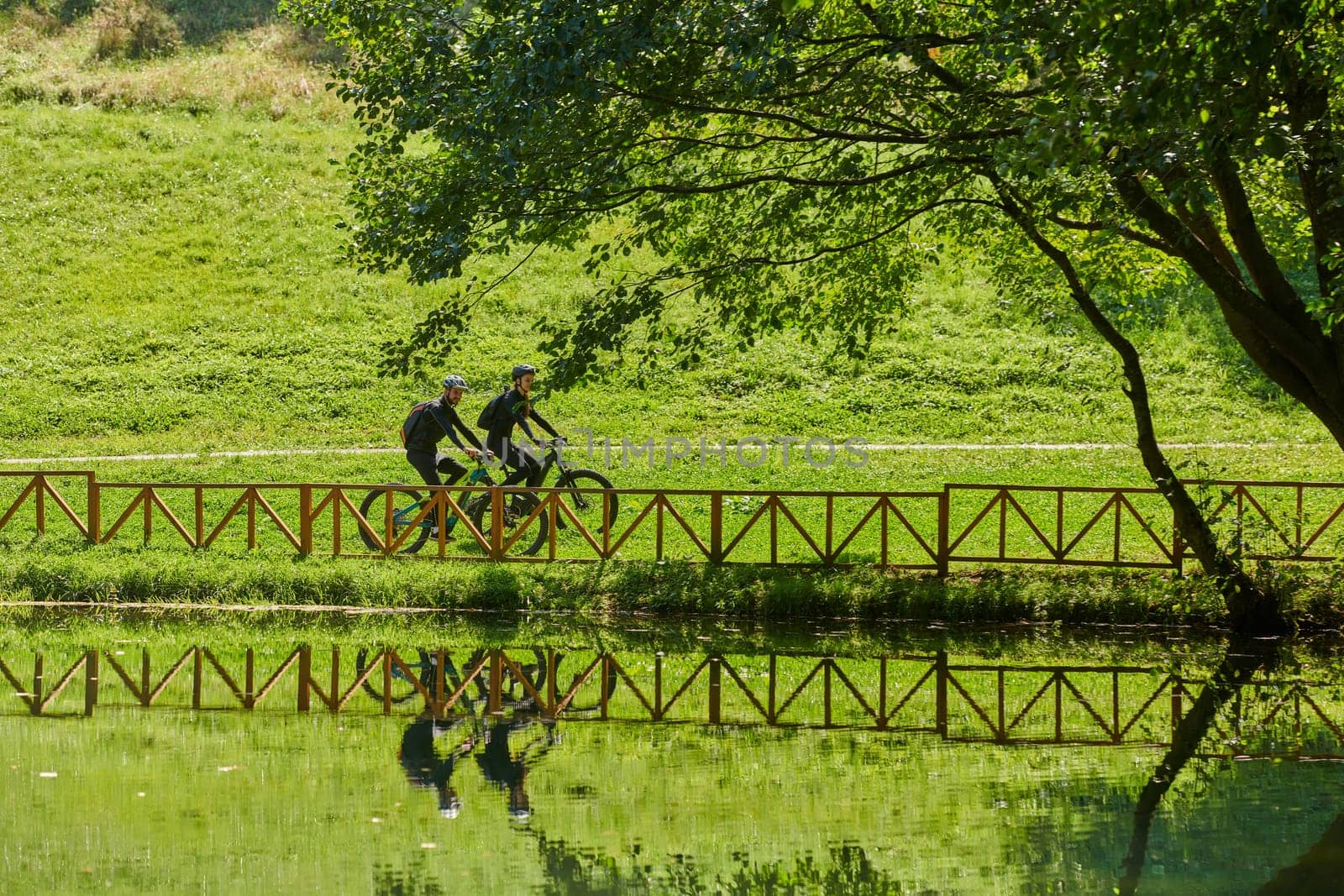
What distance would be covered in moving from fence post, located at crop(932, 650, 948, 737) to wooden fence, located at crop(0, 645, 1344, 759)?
2 centimetres

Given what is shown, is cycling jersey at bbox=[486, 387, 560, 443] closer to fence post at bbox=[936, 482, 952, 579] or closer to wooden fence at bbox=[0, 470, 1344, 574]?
wooden fence at bbox=[0, 470, 1344, 574]

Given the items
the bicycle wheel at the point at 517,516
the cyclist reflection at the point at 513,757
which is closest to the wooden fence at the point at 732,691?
the cyclist reflection at the point at 513,757

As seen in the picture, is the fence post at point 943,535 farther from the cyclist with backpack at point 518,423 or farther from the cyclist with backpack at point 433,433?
the cyclist with backpack at point 433,433

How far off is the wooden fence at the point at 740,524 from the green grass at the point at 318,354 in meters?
1.68

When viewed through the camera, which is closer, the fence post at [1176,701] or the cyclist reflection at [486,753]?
the cyclist reflection at [486,753]

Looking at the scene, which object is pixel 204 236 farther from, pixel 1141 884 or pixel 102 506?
pixel 1141 884

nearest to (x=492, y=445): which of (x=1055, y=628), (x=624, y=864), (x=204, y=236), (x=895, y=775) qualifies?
(x=1055, y=628)

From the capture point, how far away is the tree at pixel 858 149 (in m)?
10.2

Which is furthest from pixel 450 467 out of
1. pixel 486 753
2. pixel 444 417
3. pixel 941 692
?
pixel 486 753

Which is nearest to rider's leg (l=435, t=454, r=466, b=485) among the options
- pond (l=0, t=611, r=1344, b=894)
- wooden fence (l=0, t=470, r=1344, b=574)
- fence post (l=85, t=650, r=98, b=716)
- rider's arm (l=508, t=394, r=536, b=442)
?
wooden fence (l=0, t=470, r=1344, b=574)

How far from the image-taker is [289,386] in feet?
93.8

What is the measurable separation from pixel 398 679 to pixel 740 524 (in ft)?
27.0

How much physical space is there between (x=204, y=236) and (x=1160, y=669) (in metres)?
27.8

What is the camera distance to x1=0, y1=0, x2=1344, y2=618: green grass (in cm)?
2423
